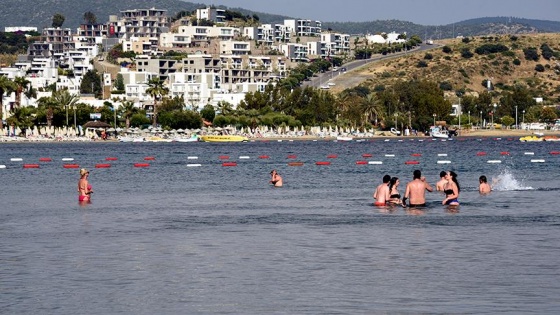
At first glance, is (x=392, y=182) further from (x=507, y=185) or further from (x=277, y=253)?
(x=507, y=185)

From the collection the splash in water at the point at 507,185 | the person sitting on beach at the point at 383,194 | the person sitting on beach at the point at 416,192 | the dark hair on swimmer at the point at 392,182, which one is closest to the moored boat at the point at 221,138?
the splash in water at the point at 507,185

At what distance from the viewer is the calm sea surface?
2456 cm

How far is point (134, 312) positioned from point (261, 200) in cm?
2866

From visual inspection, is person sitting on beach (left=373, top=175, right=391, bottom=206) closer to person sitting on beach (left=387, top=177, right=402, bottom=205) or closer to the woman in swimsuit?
person sitting on beach (left=387, top=177, right=402, bottom=205)

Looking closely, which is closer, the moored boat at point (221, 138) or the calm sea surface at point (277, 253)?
the calm sea surface at point (277, 253)

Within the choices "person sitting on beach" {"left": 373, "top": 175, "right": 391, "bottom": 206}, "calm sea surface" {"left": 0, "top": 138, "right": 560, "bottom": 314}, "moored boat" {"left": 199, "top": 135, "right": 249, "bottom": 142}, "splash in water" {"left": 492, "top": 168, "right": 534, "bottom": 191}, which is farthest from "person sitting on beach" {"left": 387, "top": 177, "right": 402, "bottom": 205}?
"moored boat" {"left": 199, "top": 135, "right": 249, "bottom": 142}

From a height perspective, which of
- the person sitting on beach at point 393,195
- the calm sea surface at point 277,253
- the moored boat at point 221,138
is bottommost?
the moored boat at point 221,138

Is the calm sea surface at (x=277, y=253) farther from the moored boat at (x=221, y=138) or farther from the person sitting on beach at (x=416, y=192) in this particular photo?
the moored boat at (x=221, y=138)

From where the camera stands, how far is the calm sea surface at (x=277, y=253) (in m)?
24.6

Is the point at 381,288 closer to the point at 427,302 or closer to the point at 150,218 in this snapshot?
the point at 427,302

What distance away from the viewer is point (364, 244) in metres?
33.6

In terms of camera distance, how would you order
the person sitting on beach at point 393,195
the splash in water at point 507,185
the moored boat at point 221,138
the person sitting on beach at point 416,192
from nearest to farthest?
1. the person sitting on beach at point 416,192
2. the person sitting on beach at point 393,195
3. the splash in water at point 507,185
4. the moored boat at point 221,138

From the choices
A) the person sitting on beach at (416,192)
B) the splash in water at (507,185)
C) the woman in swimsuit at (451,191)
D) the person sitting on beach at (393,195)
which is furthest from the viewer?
the splash in water at (507,185)

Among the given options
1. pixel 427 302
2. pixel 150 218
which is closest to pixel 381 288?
pixel 427 302
